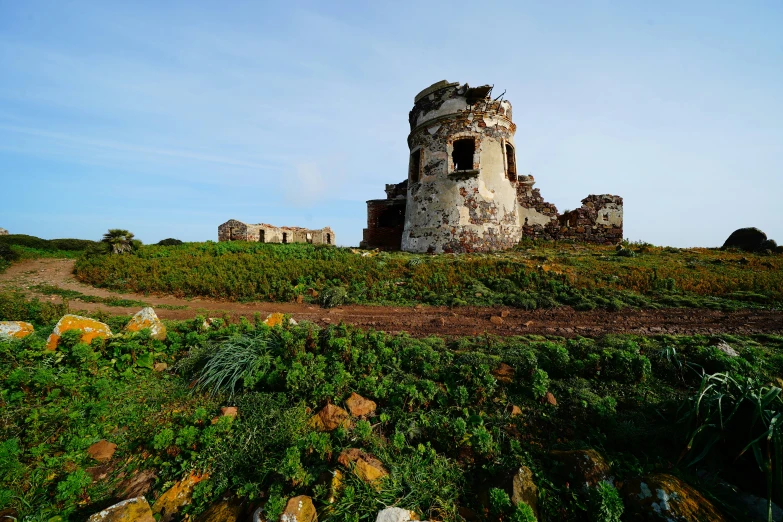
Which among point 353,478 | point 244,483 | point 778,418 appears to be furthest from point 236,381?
point 778,418

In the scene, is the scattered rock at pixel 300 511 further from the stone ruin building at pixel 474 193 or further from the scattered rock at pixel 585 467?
the stone ruin building at pixel 474 193

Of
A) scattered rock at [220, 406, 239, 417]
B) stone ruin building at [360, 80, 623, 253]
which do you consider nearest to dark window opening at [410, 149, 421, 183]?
stone ruin building at [360, 80, 623, 253]

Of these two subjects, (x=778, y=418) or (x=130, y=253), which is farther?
(x=130, y=253)

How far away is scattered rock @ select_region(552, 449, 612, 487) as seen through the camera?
2686 millimetres

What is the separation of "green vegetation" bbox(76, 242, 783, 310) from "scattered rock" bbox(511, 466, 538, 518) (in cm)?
613

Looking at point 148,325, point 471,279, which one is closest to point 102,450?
point 148,325

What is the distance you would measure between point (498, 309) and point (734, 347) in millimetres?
4239

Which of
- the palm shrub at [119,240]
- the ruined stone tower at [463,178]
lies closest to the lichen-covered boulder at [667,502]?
the ruined stone tower at [463,178]

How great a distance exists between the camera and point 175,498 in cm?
275

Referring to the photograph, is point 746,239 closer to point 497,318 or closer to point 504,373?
point 497,318

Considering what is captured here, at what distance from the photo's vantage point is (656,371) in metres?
4.43

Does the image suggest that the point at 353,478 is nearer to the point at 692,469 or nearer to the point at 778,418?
the point at 692,469

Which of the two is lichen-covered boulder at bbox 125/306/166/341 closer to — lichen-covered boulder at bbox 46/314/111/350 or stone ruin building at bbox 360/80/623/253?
lichen-covered boulder at bbox 46/314/111/350

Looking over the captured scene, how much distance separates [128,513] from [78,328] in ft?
12.9
